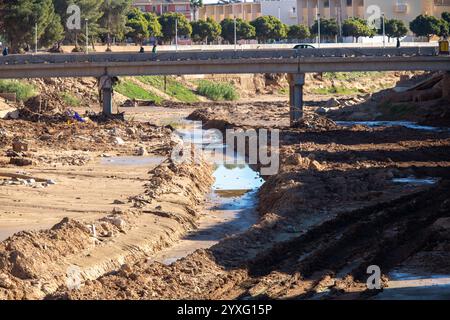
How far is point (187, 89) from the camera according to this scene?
113 meters

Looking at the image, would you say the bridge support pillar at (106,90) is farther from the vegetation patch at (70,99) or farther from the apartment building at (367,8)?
the apartment building at (367,8)

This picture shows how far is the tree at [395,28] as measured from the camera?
134m

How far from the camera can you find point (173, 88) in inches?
4375

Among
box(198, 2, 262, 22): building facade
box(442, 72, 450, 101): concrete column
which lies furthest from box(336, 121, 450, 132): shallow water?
box(198, 2, 262, 22): building facade

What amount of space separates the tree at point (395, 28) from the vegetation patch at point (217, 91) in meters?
26.5

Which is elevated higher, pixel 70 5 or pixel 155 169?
pixel 70 5

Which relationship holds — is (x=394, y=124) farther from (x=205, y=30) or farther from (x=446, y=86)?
(x=205, y=30)

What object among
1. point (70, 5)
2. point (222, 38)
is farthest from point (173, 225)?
point (222, 38)

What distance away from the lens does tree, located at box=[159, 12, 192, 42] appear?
13425cm

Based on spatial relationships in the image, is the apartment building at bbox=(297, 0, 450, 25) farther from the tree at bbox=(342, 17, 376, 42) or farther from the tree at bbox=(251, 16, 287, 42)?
the tree at bbox=(251, 16, 287, 42)
